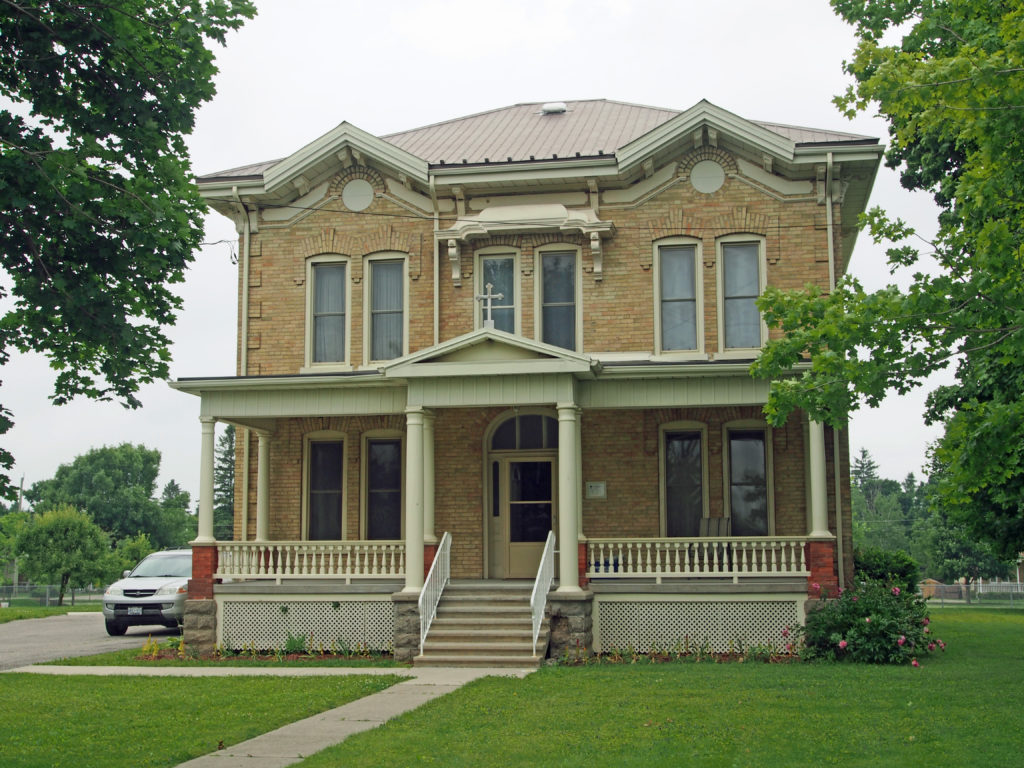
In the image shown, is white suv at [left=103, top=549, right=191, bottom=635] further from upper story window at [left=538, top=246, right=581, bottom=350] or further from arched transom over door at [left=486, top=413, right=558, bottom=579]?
upper story window at [left=538, top=246, right=581, bottom=350]

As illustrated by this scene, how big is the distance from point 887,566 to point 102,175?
1519 centimetres

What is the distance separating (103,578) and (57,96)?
38.0 m

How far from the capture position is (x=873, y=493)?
14050cm

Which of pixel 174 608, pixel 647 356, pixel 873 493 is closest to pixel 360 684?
pixel 647 356

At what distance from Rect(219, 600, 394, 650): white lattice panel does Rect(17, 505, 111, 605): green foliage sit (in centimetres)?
2566

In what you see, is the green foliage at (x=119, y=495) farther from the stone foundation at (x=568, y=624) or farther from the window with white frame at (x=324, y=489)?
the stone foundation at (x=568, y=624)

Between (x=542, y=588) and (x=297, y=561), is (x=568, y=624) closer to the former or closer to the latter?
(x=542, y=588)

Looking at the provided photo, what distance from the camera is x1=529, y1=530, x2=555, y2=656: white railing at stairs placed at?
15633 mm

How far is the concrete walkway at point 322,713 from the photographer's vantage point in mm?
9227

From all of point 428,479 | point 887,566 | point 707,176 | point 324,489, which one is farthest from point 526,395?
point 887,566

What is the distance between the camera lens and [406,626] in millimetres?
16125

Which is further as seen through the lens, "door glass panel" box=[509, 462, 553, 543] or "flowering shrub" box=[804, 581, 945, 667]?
"door glass panel" box=[509, 462, 553, 543]

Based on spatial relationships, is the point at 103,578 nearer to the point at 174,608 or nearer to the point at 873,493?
the point at 174,608

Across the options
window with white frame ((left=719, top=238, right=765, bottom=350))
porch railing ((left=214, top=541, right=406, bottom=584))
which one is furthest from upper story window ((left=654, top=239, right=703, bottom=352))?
porch railing ((left=214, top=541, right=406, bottom=584))
